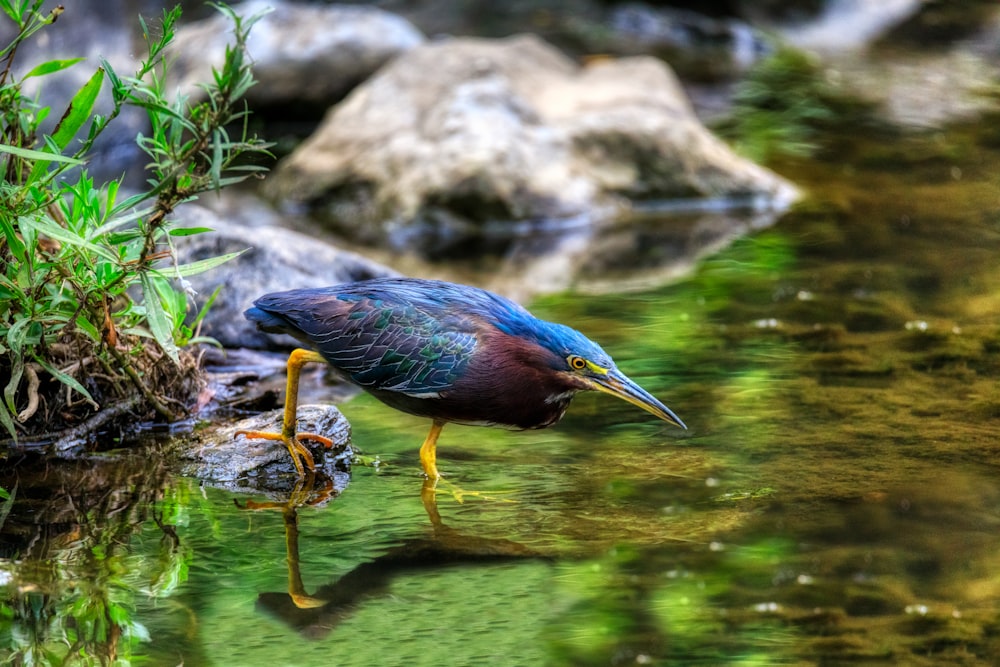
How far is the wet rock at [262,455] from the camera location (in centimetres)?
→ 534

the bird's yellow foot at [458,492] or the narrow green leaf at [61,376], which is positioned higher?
the narrow green leaf at [61,376]

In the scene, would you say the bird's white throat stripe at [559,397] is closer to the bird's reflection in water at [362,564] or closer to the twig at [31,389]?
the bird's reflection in water at [362,564]

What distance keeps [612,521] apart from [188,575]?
1538mm

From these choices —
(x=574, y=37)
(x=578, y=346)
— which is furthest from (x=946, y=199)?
(x=574, y=37)

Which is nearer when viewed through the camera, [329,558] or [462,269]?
[329,558]

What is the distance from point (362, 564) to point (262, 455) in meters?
1.08

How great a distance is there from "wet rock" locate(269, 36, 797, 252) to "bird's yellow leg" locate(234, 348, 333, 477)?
14.6 feet

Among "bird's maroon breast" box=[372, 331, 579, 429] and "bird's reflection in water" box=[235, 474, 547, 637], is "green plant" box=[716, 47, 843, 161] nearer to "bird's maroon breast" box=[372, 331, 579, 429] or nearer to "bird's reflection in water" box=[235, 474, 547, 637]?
"bird's maroon breast" box=[372, 331, 579, 429]

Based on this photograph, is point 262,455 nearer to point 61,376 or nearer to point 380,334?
point 380,334

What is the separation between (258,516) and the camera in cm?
498

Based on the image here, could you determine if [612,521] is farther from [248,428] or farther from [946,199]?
[946,199]

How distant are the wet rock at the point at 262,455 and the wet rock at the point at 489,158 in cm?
437

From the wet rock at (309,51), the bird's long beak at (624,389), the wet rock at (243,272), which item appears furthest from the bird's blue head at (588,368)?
the wet rock at (309,51)

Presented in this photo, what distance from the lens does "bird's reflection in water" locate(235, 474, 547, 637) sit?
4160 mm
